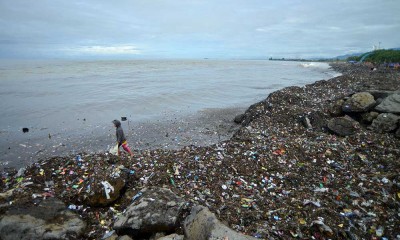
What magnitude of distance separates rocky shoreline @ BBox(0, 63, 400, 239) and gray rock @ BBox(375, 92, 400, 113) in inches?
19.6

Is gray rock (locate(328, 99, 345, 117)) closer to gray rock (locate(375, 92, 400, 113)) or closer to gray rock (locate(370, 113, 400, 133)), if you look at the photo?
gray rock (locate(375, 92, 400, 113))

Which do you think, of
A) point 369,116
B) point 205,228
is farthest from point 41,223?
point 369,116

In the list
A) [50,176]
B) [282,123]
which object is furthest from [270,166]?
[50,176]

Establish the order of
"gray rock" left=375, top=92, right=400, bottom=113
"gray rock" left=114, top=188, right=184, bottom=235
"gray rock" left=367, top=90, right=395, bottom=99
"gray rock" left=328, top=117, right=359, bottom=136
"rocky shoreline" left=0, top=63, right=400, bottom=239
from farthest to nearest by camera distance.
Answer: "gray rock" left=367, top=90, right=395, bottom=99
"gray rock" left=375, top=92, right=400, bottom=113
"gray rock" left=328, top=117, right=359, bottom=136
"rocky shoreline" left=0, top=63, right=400, bottom=239
"gray rock" left=114, top=188, right=184, bottom=235

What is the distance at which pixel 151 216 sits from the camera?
4652 mm

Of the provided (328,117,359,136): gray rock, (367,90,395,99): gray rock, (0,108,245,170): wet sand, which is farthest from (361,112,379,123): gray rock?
(0,108,245,170): wet sand

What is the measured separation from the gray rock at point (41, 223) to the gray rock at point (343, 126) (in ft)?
31.8

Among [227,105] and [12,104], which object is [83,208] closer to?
[227,105]

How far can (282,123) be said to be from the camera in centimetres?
1159

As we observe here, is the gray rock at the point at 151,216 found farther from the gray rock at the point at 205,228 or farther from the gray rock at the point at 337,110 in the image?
the gray rock at the point at 337,110

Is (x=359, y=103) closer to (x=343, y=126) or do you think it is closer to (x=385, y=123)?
(x=385, y=123)

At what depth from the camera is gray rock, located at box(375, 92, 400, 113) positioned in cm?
1001

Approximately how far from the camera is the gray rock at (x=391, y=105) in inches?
394

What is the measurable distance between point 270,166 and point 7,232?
6.49 meters
